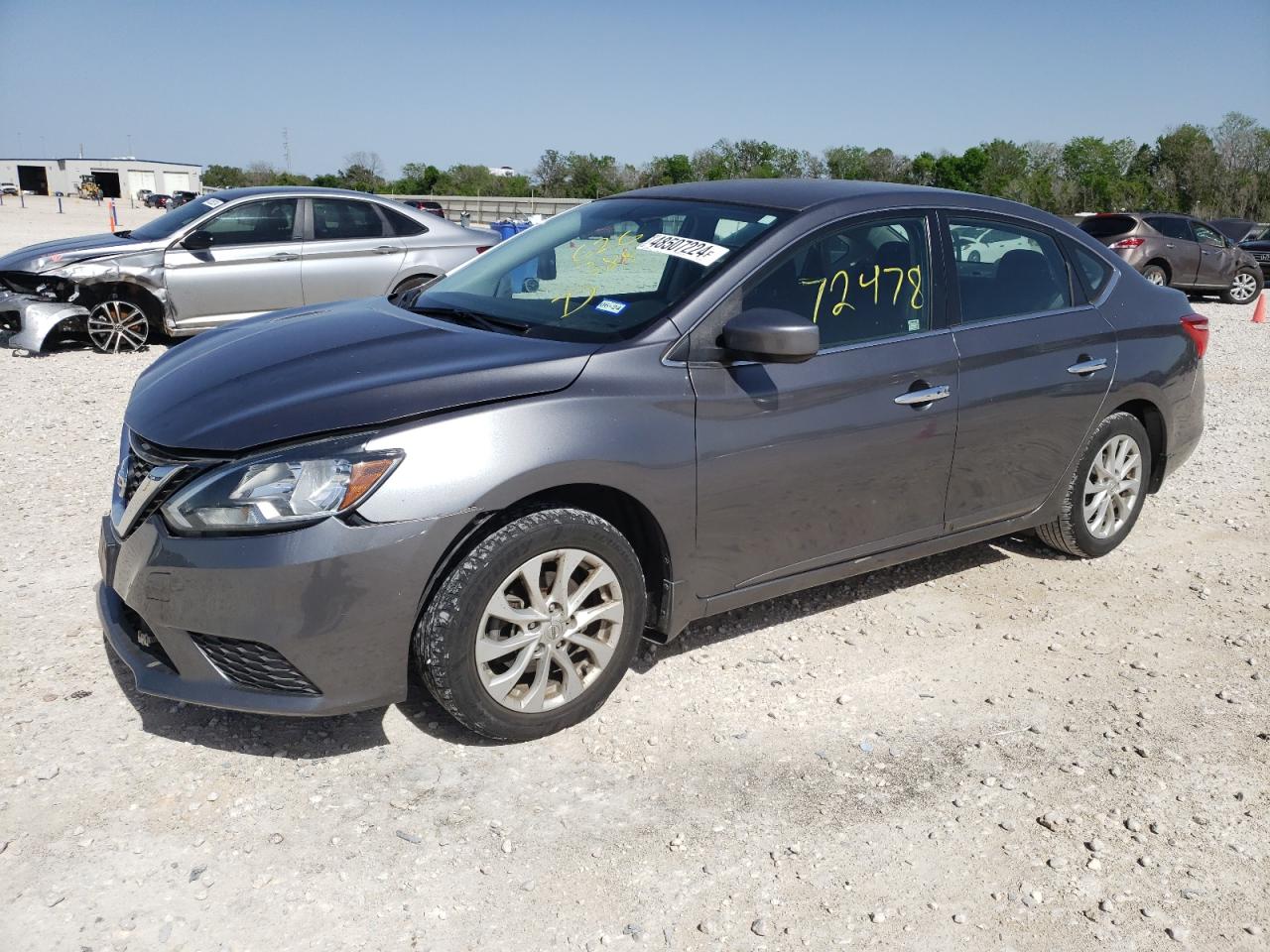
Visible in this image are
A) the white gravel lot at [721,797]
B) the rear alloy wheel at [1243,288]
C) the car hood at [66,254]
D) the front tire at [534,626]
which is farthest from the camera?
the rear alloy wheel at [1243,288]

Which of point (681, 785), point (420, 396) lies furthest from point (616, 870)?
point (420, 396)

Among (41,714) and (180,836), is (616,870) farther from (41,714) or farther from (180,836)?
(41,714)

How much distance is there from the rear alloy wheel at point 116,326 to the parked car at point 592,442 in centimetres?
639

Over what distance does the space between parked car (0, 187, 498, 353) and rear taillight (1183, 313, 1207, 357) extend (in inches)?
252

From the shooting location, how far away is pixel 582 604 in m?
3.48

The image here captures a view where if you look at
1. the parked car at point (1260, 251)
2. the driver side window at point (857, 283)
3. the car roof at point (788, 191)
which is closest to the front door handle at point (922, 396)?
the driver side window at point (857, 283)

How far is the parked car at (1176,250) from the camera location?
17.4 metres

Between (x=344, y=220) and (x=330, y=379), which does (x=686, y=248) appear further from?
(x=344, y=220)

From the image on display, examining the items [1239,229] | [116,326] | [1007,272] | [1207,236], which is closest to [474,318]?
[1007,272]

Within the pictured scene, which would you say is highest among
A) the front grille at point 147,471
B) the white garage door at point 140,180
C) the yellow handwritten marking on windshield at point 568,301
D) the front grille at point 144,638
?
the white garage door at point 140,180

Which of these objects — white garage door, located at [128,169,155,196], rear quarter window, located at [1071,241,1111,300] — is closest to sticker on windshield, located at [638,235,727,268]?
rear quarter window, located at [1071,241,1111,300]

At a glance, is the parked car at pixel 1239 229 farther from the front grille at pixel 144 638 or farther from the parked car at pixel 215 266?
the front grille at pixel 144 638

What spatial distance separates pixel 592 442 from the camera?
10.9ft

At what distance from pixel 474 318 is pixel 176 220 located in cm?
731
